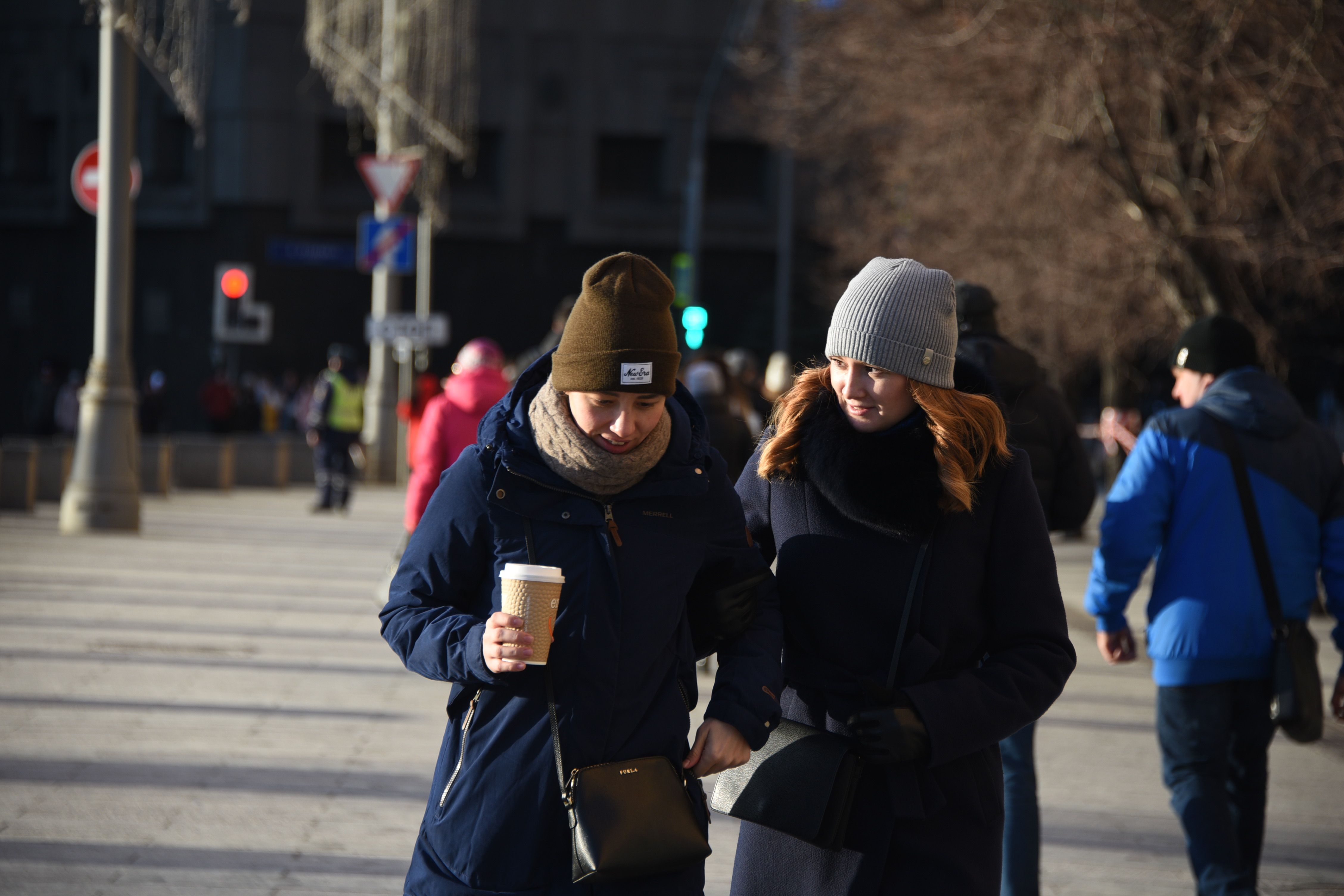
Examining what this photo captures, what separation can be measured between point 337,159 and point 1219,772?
1513 inches

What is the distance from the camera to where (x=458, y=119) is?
2783cm

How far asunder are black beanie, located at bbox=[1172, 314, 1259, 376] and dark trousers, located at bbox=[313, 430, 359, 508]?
1552 centimetres

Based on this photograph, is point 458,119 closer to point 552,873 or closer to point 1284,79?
point 1284,79

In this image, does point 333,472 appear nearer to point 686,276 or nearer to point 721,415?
point 721,415

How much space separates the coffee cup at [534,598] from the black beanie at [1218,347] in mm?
3154

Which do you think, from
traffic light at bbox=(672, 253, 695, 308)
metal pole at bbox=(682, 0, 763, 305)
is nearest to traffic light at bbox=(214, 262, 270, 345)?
metal pole at bbox=(682, 0, 763, 305)

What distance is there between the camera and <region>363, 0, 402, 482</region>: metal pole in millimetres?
24984

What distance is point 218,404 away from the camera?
3284 cm

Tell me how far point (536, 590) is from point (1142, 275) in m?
16.3

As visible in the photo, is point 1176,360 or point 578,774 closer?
point 578,774

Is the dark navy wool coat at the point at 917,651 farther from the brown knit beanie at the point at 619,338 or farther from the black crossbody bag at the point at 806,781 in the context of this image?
the brown knit beanie at the point at 619,338

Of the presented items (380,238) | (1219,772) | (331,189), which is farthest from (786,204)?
(1219,772)

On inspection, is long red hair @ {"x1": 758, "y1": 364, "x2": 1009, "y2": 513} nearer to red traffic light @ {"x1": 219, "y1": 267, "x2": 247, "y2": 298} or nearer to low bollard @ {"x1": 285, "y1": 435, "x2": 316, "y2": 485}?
red traffic light @ {"x1": 219, "y1": 267, "x2": 247, "y2": 298}

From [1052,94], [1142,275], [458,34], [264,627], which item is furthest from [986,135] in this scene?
[458,34]
